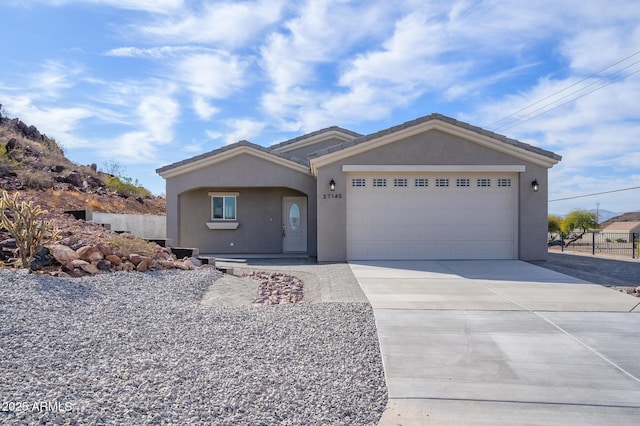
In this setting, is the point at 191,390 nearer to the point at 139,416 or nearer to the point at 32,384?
the point at 139,416

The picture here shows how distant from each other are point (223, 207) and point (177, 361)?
13003 mm

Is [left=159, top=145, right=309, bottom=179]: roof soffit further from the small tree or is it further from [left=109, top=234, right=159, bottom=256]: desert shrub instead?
the small tree

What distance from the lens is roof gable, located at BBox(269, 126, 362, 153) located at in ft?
62.0

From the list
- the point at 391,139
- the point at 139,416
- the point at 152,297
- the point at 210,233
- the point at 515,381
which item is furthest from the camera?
the point at 210,233

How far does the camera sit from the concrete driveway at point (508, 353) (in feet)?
12.8

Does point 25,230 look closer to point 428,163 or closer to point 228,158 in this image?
point 228,158

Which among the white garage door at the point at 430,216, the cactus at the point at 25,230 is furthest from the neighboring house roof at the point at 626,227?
the cactus at the point at 25,230

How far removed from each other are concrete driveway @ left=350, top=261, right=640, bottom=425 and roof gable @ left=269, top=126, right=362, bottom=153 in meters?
10.8

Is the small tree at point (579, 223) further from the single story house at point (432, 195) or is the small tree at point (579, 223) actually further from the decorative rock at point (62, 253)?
the decorative rock at point (62, 253)

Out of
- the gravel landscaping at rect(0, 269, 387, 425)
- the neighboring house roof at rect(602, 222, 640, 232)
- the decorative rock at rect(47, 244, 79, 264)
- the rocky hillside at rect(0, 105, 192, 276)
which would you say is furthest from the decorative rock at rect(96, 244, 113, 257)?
the neighboring house roof at rect(602, 222, 640, 232)

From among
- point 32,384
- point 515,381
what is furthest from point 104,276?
point 515,381

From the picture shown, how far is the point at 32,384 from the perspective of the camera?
3.78m

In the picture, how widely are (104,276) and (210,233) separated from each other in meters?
8.48

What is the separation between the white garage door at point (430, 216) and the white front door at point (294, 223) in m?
4.19
